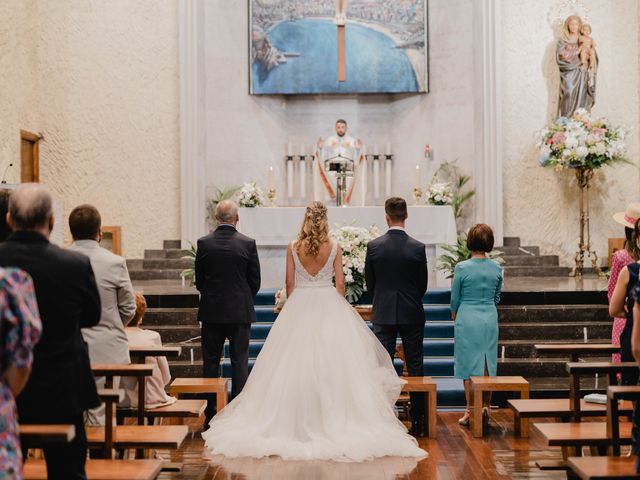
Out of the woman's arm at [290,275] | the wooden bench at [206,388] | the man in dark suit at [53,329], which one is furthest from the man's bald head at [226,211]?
the man in dark suit at [53,329]

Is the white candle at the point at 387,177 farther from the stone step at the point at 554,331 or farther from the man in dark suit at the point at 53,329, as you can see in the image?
the man in dark suit at the point at 53,329

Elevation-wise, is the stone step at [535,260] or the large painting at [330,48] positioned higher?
the large painting at [330,48]

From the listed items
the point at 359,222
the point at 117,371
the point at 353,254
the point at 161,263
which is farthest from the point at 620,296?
the point at 161,263

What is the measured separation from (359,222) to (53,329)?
26.2ft

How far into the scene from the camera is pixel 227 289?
6633 mm

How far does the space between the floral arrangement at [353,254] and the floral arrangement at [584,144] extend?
4.05 m

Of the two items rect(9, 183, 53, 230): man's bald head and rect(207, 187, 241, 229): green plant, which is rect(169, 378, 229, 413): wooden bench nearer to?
rect(9, 183, 53, 230): man's bald head

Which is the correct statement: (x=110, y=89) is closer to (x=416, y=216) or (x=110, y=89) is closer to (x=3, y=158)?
(x=3, y=158)

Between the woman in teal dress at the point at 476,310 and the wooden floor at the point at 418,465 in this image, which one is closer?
the wooden floor at the point at 418,465

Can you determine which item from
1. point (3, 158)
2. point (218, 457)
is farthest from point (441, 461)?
point (3, 158)

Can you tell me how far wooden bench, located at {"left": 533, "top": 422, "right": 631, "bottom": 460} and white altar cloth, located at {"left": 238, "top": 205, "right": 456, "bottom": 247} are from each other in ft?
20.6

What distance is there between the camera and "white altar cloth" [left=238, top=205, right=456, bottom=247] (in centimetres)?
1116

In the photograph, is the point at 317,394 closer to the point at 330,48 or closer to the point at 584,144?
the point at 584,144

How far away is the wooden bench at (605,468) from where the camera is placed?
3.62 m
